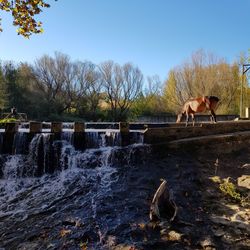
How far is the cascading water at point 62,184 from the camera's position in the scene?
6676 millimetres

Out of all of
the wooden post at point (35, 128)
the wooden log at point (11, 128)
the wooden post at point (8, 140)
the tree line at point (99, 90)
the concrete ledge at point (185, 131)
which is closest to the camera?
the wooden post at point (8, 140)

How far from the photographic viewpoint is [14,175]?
35.1ft

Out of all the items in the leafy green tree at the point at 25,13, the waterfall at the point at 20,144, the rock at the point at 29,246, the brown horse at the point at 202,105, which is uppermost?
the leafy green tree at the point at 25,13

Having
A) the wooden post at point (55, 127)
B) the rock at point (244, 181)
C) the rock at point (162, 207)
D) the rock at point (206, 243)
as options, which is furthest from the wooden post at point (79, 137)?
the rock at point (206, 243)

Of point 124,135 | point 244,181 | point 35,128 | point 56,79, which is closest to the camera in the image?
point 244,181

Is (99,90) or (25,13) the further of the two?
(99,90)

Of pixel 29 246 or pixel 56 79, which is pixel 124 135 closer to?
pixel 29 246

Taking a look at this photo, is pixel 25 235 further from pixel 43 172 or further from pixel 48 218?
pixel 43 172

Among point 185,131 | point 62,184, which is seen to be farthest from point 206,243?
point 185,131

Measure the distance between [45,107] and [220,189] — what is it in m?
29.3

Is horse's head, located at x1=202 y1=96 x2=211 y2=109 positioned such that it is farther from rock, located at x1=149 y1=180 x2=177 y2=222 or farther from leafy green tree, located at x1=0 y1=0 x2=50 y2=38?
leafy green tree, located at x1=0 y1=0 x2=50 y2=38

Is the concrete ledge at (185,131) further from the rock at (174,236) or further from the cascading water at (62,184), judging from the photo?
the rock at (174,236)

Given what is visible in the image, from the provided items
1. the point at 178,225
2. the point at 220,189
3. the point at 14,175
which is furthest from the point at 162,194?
the point at 14,175

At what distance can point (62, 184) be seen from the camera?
9586mm
